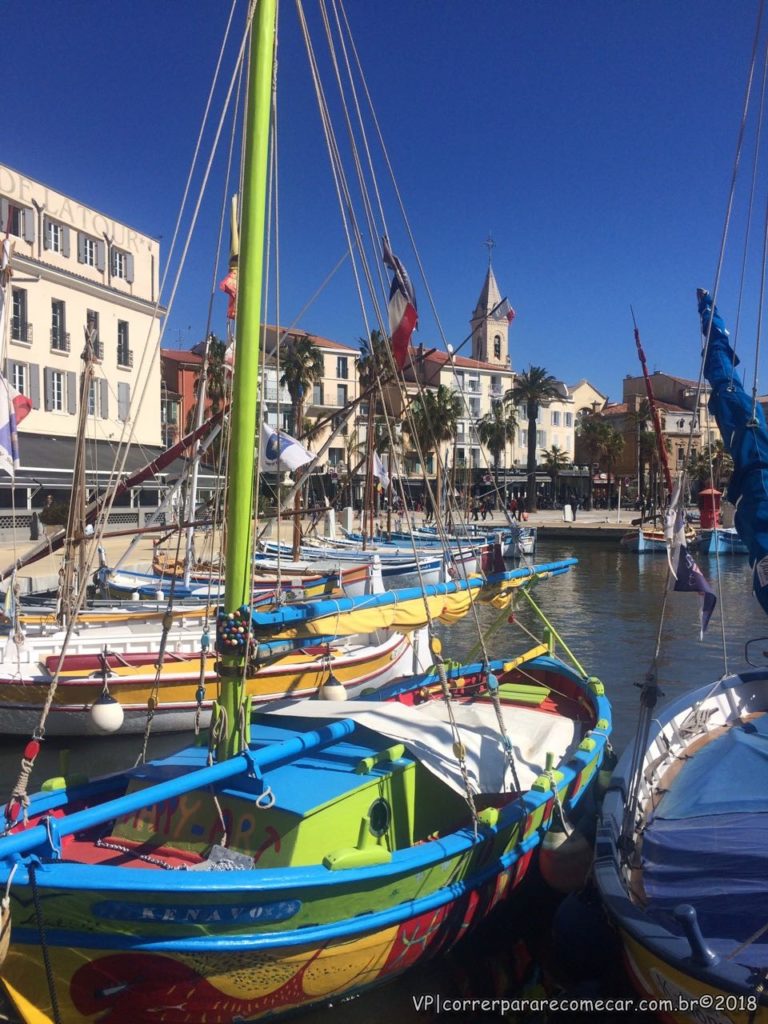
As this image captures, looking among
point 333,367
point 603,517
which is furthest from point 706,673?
point 333,367

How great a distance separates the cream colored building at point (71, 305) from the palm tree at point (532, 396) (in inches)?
1707

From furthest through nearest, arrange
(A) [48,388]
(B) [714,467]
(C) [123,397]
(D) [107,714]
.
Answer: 1. (B) [714,467]
2. (C) [123,397]
3. (A) [48,388]
4. (D) [107,714]

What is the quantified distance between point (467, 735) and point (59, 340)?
138ft

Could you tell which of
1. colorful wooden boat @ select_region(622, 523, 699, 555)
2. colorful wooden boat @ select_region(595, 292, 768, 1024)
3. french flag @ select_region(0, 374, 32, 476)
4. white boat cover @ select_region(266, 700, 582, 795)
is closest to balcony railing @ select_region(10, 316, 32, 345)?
french flag @ select_region(0, 374, 32, 476)

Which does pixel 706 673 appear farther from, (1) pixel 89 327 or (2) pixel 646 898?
(1) pixel 89 327

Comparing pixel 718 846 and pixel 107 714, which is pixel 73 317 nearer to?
pixel 107 714

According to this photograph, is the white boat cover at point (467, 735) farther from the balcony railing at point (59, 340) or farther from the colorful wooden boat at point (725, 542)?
the colorful wooden boat at point (725, 542)

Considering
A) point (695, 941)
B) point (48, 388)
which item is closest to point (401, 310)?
point (695, 941)

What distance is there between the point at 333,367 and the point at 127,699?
7407 centimetres

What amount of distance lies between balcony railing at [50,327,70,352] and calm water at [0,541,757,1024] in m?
28.7

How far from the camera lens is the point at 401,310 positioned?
11430 mm

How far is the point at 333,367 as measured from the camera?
8738cm

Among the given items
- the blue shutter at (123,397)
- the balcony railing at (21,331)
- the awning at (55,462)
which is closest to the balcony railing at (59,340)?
the balcony railing at (21,331)

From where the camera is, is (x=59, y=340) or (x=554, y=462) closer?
(x=59, y=340)
